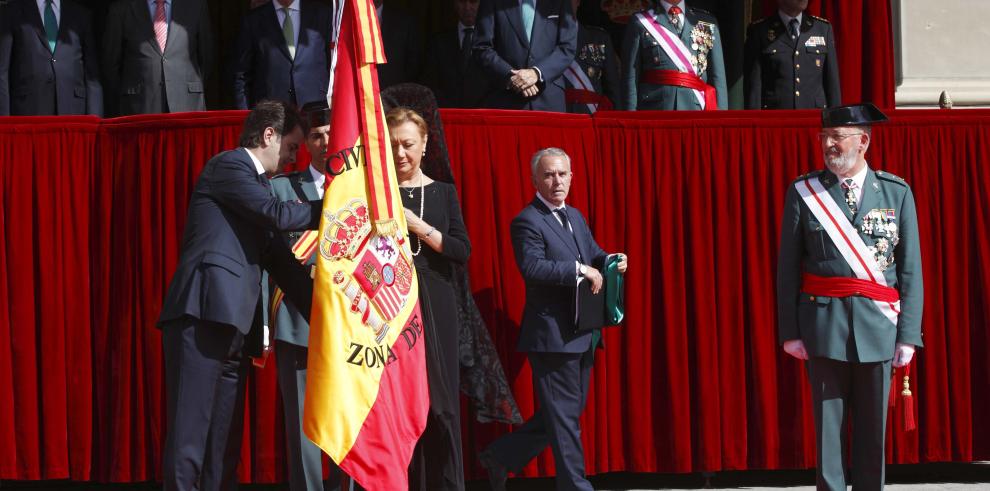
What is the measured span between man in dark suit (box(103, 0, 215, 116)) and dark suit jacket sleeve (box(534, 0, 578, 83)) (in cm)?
185

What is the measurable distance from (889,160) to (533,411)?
2158mm

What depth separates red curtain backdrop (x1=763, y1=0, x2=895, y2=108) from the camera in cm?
800

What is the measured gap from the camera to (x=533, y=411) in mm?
6777

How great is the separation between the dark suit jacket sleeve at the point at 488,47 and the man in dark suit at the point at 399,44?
0.69m

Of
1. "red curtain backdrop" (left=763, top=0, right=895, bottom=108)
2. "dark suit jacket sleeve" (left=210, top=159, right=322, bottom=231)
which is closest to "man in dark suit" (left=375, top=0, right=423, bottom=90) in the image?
"red curtain backdrop" (left=763, top=0, right=895, bottom=108)

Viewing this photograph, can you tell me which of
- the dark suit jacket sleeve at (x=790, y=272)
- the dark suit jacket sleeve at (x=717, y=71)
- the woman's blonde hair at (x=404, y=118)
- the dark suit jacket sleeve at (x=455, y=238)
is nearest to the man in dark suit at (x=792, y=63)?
the dark suit jacket sleeve at (x=717, y=71)

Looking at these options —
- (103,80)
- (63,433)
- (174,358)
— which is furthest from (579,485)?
(103,80)

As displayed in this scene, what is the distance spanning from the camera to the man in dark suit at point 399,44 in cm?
777

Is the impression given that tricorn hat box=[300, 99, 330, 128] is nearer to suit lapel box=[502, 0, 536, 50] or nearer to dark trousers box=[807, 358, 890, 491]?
suit lapel box=[502, 0, 536, 50]

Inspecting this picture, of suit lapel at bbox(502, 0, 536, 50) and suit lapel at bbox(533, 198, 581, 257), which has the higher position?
suit lapel at bbox(502, 0, 536, 50)

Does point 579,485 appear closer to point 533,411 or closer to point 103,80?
point 533,411

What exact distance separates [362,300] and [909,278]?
2343 millimetres

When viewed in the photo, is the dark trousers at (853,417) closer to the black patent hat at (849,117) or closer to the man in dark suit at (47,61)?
the black patent hat at (849,117)

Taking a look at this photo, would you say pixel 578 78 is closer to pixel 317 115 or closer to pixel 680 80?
pixel 680 80
